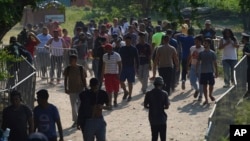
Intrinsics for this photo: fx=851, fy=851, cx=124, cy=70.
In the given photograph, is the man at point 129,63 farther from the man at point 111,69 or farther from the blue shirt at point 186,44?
the blue shirt at point 186,44

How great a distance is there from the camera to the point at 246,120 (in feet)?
56.3

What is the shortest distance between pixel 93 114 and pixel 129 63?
6.62m

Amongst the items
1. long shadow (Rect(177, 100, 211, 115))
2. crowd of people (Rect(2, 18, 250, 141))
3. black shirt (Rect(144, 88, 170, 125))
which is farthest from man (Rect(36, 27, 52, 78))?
black shirt (Rect(144, 88, 170, 125))

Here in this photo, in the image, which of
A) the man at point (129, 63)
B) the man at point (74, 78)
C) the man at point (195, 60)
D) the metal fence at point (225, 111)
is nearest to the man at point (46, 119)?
the metal fence at point (225, 111)

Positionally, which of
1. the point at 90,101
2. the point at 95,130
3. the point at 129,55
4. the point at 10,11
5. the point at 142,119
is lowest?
the point at 142,119

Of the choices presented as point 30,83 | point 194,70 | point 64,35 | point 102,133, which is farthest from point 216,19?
point 102,133

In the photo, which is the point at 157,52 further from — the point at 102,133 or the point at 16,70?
the point at 102,133

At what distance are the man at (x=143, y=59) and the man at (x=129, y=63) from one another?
30.4 inches

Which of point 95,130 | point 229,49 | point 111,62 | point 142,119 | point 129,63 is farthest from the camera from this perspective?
point 229,49

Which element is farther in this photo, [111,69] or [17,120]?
[111,69]

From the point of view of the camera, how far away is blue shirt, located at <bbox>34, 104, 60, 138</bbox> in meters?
13.4

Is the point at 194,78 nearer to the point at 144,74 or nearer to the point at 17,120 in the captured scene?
the point at 144,74

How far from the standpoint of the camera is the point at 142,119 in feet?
61.8

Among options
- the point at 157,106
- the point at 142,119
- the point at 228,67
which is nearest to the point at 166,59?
the point at 142,119
